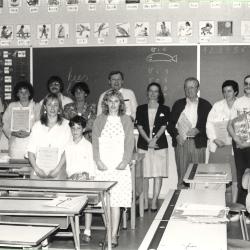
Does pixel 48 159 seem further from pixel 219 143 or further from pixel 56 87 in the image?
pixel 219 143

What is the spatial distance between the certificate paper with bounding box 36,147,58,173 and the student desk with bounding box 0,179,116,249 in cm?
55

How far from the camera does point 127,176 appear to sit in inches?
206

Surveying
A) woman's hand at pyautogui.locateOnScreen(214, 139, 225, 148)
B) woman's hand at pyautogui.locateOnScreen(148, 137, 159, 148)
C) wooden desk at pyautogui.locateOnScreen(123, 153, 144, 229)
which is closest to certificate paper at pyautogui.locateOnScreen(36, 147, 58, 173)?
wooden desk at pyautogui.locateOnScreen(123, 153, 144, 229)

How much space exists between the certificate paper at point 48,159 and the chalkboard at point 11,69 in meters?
2.68

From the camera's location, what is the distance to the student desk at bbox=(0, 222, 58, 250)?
2.72m

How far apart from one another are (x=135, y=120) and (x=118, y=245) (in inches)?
82.8

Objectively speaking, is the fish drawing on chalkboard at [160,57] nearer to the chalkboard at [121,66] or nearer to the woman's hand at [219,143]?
the chalkboard at [121,66]

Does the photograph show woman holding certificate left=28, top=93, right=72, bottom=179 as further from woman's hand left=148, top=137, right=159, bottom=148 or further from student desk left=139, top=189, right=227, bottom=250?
student desk left=139, top=189, right=227, bottom=250

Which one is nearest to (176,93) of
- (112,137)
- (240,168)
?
(240,168)

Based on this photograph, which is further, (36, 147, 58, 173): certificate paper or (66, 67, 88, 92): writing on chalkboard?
(66, 67, 88, 92): writing on chalkboard

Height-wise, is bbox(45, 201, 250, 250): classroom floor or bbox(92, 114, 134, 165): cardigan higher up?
bbox(92, 114, 134, 165): cardigan

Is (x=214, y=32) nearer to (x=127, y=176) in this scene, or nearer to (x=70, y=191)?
(x=127, y=176)

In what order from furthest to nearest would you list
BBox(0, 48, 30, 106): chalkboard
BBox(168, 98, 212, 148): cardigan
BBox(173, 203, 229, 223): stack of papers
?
1. BBox(0, 48, 30, 106): chalkboard
2. BBox(168, 98, 212, 148): cardigan
3. BBox(173, 203, 229, 223): stack of papers

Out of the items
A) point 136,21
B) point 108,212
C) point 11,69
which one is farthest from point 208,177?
point 11,69
